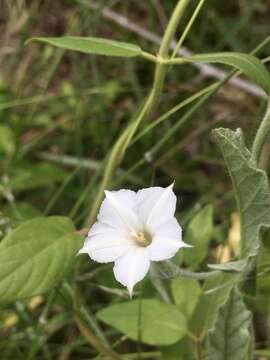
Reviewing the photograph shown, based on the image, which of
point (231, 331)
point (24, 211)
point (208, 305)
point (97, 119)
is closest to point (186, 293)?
point (208, 305)

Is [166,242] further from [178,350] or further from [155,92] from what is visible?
[178,350]

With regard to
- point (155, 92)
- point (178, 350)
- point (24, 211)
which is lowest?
point (178, 350)

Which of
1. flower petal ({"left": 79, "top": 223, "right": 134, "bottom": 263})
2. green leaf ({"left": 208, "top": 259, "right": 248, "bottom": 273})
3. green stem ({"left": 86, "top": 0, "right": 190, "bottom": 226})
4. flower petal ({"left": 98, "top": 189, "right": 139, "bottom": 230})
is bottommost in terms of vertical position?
green leaf ({"left": 208, "top": 259, "right": 248, "bottom": 273})

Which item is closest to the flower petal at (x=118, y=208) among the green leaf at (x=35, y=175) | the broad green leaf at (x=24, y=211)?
the broad green leaf at (x=24, y=211)

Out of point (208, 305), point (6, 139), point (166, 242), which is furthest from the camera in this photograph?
point (6, 139)

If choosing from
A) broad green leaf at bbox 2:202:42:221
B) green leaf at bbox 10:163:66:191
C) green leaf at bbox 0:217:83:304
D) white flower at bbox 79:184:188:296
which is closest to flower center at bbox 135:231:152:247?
white flower at bbox 79:184:188:296

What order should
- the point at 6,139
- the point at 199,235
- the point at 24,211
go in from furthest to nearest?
1. the point at 6,139
2. the point at 24,211
3. the point at 199,235

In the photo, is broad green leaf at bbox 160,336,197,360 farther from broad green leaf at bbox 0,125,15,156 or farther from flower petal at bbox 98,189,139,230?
broad green leaf at bbox 0,125,15,156
